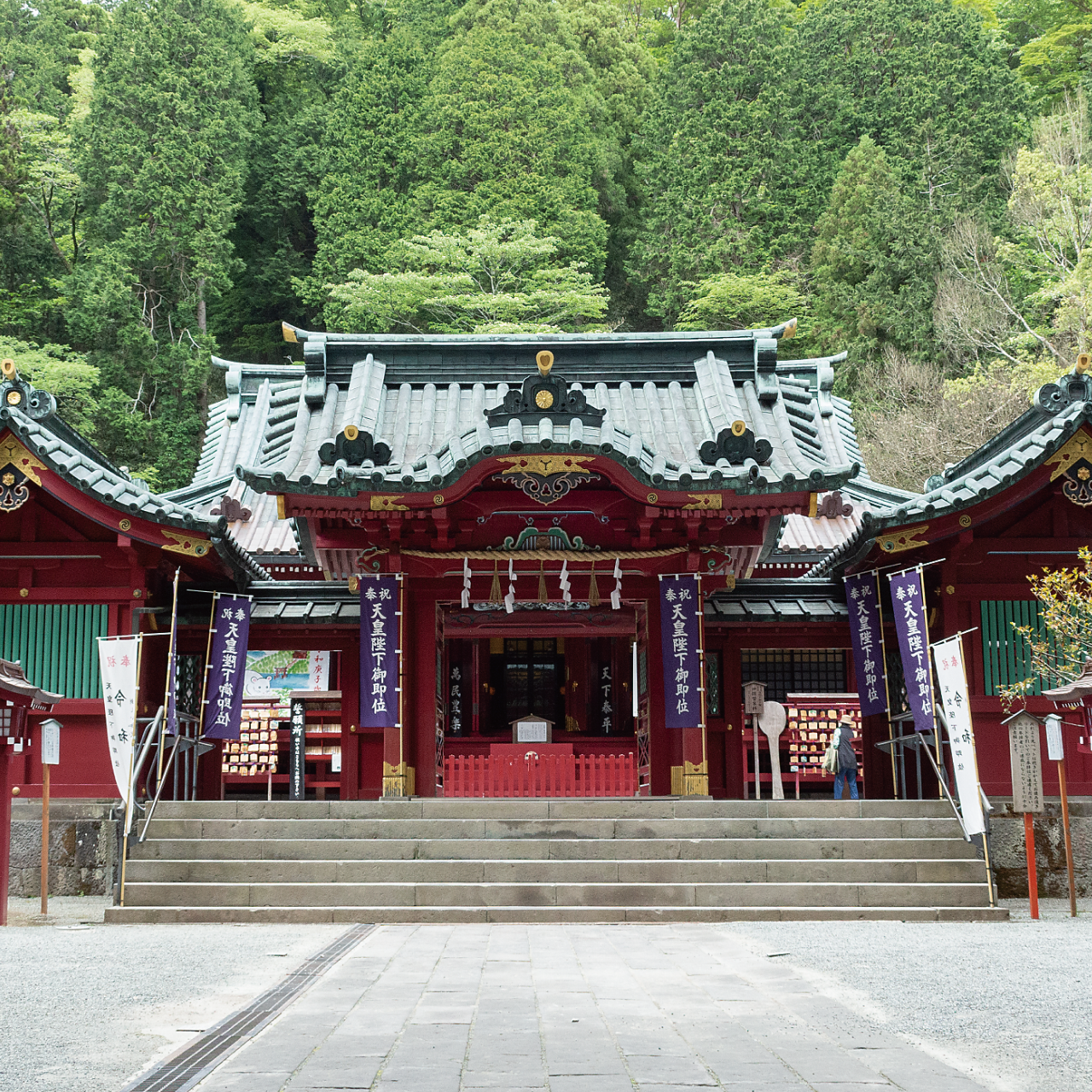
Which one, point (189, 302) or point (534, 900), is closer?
point (534, 900)

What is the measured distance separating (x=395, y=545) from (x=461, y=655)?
216 inches

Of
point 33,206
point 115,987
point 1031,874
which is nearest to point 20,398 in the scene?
point 115,987

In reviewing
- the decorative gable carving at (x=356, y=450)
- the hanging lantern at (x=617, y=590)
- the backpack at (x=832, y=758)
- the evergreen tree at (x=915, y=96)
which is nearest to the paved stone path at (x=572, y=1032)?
the hanging lantern at (x=617, y=590)

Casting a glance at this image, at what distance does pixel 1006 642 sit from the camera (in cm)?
1488

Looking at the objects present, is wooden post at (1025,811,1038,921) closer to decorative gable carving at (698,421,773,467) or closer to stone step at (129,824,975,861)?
stone step at (129,824,975,861)

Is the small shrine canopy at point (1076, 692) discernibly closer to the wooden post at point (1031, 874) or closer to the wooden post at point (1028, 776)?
the wooden post at point (1028, 776)

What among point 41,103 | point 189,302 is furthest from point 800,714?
point 41,103

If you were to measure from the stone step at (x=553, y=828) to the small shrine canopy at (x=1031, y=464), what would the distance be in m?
3.66

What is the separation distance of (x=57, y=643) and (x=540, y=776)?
6262 mm

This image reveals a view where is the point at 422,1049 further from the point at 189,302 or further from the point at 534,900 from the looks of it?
the point at 189,302

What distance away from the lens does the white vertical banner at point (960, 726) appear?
12.1 m

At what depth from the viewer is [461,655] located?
19.8 m

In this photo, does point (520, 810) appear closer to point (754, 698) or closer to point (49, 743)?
point (49, 743)

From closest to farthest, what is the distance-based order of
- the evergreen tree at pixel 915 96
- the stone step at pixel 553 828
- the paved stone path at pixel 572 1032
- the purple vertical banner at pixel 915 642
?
1. the paved stone path at pixel 572 1032
2. the stone step at pixel 553 828
3. the purple vertical banner at pixel 915 642
4. the evergreen tree at pixel 915 96
